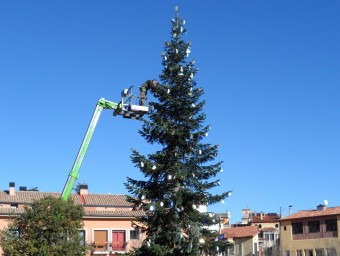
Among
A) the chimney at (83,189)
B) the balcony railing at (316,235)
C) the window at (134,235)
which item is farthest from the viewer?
the balcony railing at (316,235)

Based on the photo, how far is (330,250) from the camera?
249 feet

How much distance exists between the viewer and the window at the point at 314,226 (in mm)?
78875

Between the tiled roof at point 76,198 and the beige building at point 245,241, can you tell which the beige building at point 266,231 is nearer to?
the beige building at point 245,241

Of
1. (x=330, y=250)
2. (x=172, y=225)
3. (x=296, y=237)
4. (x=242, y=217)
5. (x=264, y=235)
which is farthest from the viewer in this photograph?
(x=242, y=217)

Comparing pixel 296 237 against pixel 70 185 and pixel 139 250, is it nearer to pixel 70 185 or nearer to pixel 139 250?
pixel 70 185

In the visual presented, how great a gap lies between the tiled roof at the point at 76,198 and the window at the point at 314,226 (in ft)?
80.4

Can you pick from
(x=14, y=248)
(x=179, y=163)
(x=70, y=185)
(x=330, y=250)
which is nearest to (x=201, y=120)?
(x=179, y=163)

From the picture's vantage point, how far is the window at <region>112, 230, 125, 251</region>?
62.1 metres

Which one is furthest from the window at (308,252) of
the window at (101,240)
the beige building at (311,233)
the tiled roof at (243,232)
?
the window at (101,240)

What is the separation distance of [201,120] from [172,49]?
3.69 metres

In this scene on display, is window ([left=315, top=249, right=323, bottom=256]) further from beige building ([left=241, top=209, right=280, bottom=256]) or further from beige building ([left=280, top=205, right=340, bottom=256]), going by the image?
beige building ([left=241, top=209, right=280, bottom=256])

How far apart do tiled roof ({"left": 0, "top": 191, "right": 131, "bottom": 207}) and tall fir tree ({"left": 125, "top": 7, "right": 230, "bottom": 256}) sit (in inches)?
1377

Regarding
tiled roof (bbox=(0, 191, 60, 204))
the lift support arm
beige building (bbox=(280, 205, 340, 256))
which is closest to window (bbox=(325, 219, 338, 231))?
beige building (bbox=(280, 205, 340, 256))

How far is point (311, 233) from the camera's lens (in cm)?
8000
